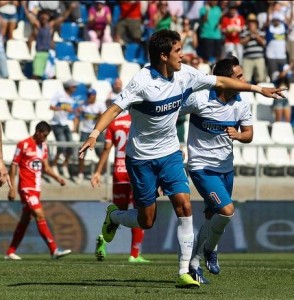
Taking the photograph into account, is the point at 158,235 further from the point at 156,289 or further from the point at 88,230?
the point at 156,289

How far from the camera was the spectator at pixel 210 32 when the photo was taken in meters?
29.2

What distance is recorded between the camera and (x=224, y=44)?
29734 mm

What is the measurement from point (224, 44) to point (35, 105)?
568 cm

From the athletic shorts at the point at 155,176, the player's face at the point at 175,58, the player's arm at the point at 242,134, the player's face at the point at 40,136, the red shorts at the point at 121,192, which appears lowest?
the red shorts at the point at 121,192

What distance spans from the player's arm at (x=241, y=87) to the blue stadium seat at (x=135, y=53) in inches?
682

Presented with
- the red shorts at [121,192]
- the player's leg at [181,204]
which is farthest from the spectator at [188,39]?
the player's leg at [181,204]

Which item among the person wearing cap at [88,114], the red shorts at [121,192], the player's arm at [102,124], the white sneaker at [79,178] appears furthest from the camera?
the person wearing cap at [88,114]

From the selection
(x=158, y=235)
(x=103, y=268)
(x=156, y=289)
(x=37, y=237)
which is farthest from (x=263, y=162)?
(x=156, y=289)

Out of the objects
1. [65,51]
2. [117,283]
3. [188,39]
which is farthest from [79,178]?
[117,283]

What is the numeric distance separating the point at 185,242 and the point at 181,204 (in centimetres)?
39

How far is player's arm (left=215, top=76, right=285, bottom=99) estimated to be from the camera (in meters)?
12.0

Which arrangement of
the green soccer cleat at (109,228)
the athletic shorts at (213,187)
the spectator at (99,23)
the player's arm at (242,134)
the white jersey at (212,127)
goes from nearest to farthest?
the player's arm at (242,134)
the athletic shorts at (213,187)
the white jersey at (212,127)
the green soccer cleat at (109,228)
the spectator at (99,23)

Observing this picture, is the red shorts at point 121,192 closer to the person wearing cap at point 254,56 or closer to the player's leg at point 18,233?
the player's leg at point 18,233

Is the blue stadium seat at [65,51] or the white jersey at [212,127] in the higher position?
the white jersey at [212,127]
